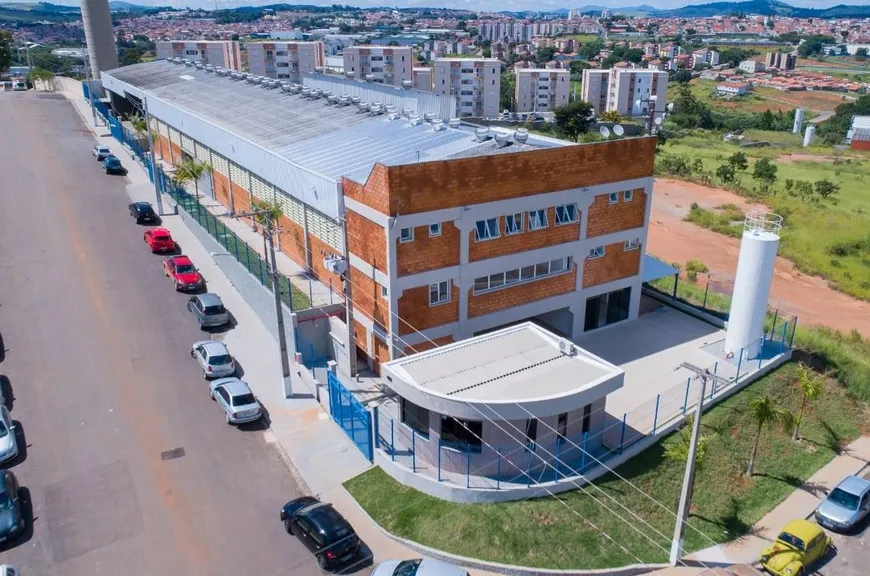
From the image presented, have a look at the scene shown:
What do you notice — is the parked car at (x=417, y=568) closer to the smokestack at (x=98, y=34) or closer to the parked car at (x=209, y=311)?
the parked car at (x=209, y=311)

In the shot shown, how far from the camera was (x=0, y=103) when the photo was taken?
88.0m

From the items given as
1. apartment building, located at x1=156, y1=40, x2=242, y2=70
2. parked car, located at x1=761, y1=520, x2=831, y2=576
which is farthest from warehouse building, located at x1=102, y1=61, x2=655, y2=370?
apartment building, located at x1=156, y1=40, x2=242, y2=70

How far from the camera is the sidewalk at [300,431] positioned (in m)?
21.3

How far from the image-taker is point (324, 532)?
19.3 meters

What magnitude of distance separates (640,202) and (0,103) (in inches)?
3483

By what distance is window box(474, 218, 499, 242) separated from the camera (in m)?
27.9

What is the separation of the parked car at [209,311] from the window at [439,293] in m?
11.5

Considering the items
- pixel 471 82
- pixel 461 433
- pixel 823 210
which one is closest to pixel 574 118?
pixel 471 82

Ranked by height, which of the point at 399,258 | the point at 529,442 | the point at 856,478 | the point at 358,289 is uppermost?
the point at 399,258

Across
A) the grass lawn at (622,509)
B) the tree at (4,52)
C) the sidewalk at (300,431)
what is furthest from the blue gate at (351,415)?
the tree at (4,52)

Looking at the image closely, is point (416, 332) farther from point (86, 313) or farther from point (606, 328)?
point (86, 313)

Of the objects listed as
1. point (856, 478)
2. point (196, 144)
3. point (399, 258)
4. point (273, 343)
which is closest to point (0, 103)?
point (196, 144)

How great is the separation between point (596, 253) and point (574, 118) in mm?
86782

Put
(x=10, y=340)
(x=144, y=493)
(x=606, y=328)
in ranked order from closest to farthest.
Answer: (x=144, y=493), (x=10, y=340), (x=606, y=328)
